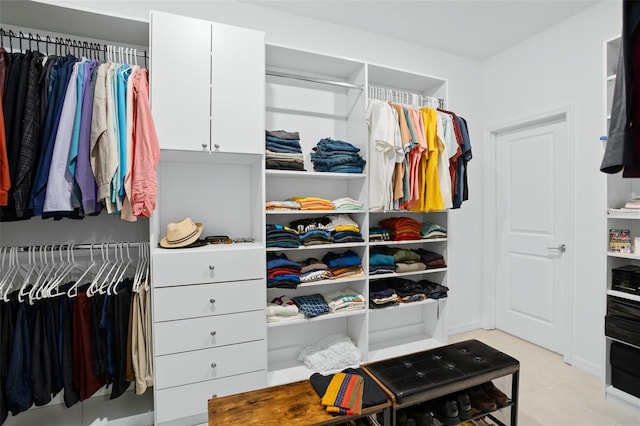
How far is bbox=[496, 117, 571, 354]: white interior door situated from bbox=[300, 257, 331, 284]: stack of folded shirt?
2047 mm

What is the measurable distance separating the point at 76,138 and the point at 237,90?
0.89 meters

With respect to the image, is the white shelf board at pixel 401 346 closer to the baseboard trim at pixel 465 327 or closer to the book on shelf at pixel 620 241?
the baseboard trim at pixel 465 327

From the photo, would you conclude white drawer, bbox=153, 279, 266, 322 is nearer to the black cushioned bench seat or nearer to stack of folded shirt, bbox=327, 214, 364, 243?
stack of folded shirt, bbox=327, 214, 364, 243

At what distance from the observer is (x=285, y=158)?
2188 millimetres

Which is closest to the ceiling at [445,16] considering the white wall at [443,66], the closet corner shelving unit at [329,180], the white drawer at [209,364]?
the white wall at [443,66]

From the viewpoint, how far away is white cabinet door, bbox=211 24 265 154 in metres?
1.92

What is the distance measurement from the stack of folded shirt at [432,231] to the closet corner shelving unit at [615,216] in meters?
1.06

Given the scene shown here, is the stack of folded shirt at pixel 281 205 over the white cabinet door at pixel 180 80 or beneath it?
beneath

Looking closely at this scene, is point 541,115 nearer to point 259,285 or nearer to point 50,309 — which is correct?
point 259,285

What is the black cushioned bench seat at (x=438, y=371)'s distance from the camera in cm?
147

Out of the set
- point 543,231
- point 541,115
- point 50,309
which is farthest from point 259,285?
point 541,115

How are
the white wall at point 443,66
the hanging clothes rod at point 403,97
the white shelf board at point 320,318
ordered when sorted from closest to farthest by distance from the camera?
the white shelf board at point 320,318 → the white wall at point 443,66 → the hanging clothes rod at point 403,97

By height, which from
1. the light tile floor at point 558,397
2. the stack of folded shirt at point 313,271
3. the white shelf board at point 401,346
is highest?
the stack of folded shirt at point 313,271

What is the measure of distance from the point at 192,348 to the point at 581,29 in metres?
3.69
